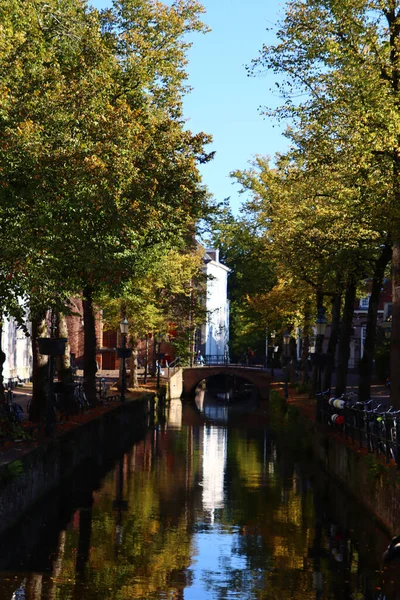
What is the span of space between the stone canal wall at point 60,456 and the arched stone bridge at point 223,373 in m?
31.3

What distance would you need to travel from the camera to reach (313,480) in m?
29.2

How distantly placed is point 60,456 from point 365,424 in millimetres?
6961

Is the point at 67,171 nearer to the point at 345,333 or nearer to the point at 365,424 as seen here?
the point at 365,424

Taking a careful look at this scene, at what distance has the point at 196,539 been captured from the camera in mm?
19859

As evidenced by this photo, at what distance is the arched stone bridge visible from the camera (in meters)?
75.8

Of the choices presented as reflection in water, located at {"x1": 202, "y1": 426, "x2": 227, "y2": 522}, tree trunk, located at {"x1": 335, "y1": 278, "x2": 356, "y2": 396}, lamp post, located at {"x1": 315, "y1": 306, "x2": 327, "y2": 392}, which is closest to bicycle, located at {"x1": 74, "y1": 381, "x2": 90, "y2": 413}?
reflection in water, located at {"x1": 202, "y1": 426, "x2": 227, "y2": 522}

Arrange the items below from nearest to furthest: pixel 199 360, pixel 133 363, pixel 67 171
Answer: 1. pixel 67 171
2. pixel 133 363
3. pixel 199 360

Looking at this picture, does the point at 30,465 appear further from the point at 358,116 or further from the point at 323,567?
the point at 358,116

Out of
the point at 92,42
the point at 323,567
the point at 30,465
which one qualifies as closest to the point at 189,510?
the point at 30,465

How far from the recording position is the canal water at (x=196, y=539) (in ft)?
52.0

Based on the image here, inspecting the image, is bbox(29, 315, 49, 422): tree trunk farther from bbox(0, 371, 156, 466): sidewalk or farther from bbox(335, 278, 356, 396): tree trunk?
bbox(335, 278, 356, 396): tree trunk

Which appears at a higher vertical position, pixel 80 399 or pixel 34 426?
pixel 80 399

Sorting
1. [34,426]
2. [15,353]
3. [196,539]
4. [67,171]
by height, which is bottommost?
[196,539]

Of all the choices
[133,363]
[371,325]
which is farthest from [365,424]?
[133,363]
